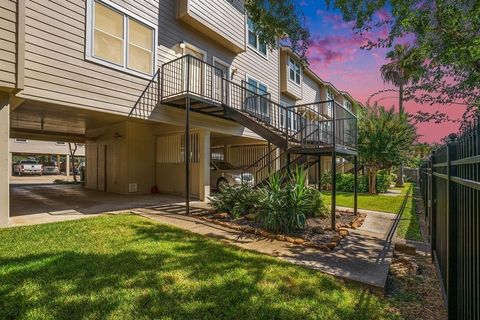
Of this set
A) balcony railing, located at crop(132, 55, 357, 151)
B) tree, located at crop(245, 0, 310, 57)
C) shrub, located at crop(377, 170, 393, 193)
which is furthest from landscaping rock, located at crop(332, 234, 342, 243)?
shrub, located at crop(377, 170, 393, 193)

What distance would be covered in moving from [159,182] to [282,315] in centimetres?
1076

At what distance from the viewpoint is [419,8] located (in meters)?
5.00

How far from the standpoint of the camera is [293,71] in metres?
18.5

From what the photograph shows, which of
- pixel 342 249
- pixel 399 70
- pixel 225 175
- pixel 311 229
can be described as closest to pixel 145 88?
pixel 311 229

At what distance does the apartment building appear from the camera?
19.7ft

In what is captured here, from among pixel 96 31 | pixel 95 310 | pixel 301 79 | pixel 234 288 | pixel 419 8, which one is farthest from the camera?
pixel 301 79

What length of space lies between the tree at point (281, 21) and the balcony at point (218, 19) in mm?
4449

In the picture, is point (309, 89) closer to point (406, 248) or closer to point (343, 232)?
point (343, 232)

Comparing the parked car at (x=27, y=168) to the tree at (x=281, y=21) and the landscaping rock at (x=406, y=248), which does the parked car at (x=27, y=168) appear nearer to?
the tree at (x=281, y=21)

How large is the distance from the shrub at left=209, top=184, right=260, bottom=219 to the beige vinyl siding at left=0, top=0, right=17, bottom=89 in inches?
210

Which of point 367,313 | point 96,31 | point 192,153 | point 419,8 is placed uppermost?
point 96,31

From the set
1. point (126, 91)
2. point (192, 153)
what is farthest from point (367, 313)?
point (192, 153)

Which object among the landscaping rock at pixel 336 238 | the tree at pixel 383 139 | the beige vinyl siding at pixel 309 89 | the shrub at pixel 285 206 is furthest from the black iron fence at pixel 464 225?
the beige vinyl siding at pixel 309 89

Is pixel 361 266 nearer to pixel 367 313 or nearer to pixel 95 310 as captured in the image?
pixel 367 313
